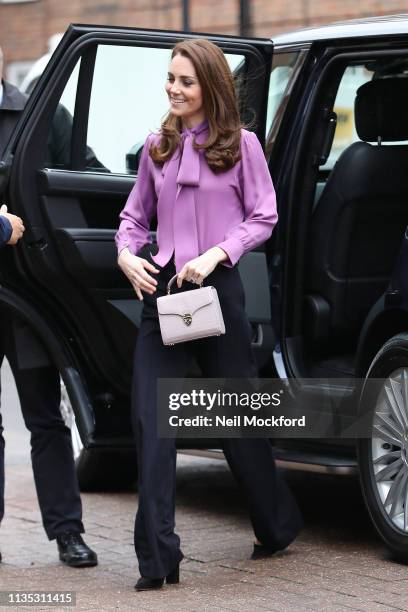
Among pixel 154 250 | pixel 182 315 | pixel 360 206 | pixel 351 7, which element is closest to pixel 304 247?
pixel 360 206

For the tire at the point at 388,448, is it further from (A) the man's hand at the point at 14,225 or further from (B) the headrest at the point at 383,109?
(A) the man's hand at the point at 14,225

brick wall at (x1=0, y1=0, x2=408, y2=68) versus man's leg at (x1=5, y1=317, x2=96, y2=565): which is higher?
brick wall at (x1=0, y1=0, x2=408, y2=68)

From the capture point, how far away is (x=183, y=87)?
4891mm

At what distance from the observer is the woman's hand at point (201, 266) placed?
480 cm

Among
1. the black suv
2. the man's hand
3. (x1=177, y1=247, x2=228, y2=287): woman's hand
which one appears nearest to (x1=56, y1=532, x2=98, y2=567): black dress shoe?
the black suv

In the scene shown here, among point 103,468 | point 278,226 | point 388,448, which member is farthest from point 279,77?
point 103,468

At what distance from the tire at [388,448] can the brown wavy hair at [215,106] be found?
3.01 ft

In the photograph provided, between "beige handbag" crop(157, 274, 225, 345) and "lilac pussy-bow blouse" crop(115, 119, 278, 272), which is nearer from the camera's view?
"beige handbag" crop(157, 274, 225, 345)

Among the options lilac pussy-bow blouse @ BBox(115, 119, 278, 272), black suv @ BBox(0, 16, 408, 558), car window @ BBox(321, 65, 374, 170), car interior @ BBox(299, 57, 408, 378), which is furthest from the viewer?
car window @ BBox(321, 65, 374, 170)

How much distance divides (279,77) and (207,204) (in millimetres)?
1334

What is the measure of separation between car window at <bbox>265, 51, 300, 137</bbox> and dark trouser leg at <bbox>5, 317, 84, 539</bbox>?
1.32 metres

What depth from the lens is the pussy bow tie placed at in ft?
16.1

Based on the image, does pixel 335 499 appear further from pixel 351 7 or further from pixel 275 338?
pixel 351 7

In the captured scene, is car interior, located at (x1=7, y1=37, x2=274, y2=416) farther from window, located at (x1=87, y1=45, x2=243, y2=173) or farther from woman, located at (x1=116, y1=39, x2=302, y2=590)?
woman, located at (x1=116, y1=39, x2=302, y2=590)
